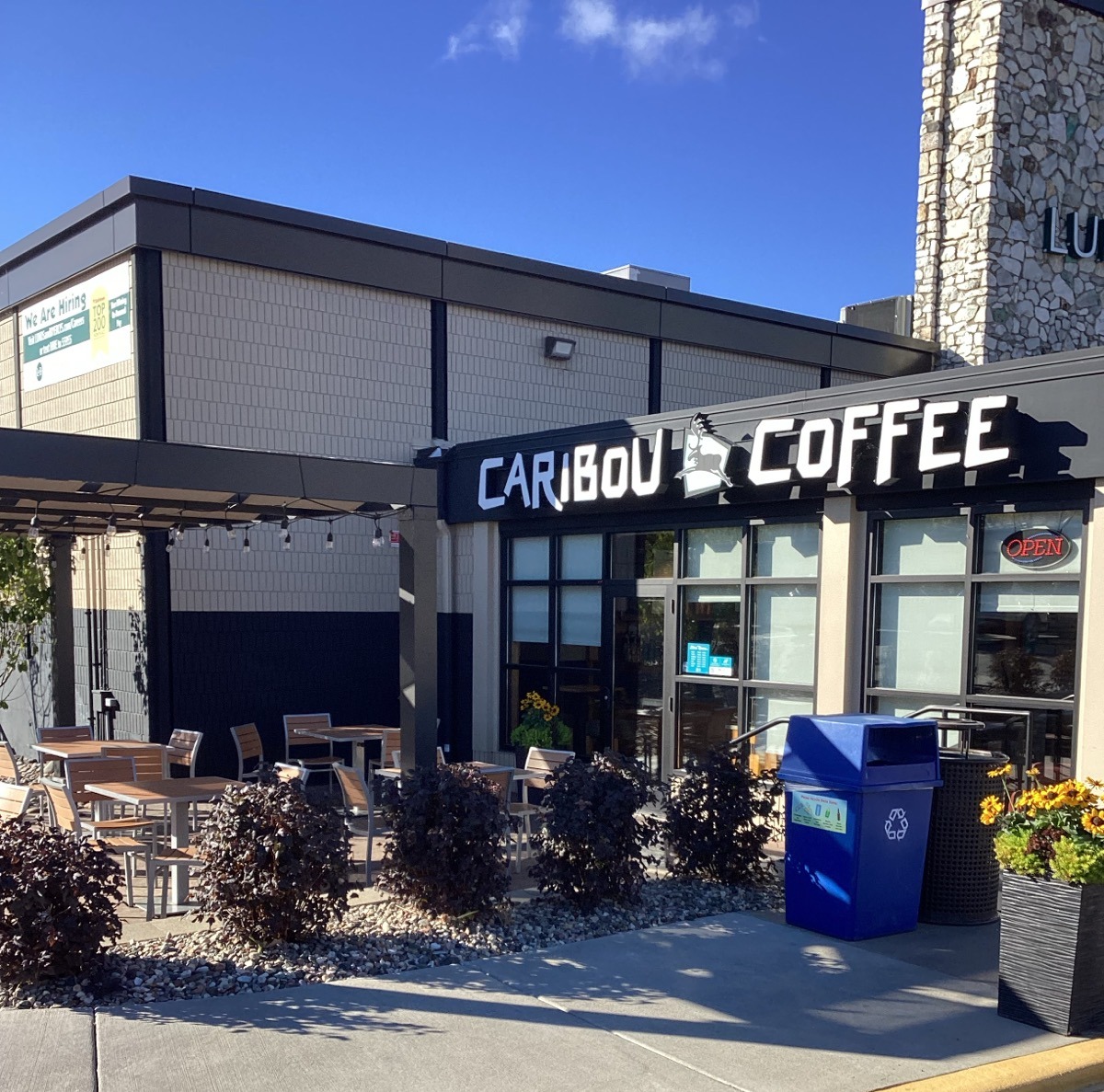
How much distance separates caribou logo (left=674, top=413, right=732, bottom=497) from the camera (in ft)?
34.6

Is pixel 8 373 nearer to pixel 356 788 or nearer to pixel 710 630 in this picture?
pixel 356 788

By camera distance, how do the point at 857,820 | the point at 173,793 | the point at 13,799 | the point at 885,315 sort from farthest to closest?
1. the point at 885,315
2. the point at 173,793
3. the point at 13,799
4. the point at 857,820

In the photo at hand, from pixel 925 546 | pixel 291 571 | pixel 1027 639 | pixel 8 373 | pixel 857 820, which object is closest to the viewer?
pixel 857 820

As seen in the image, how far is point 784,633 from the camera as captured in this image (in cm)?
1055

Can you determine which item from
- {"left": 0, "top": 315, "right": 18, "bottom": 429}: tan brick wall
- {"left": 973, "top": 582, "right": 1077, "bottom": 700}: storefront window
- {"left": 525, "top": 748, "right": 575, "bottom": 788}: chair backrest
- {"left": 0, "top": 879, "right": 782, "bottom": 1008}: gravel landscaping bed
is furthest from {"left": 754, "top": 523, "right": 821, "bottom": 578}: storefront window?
{"left": 0, "top": 315, "right": 18, "bottom": 429}: tan brick wall

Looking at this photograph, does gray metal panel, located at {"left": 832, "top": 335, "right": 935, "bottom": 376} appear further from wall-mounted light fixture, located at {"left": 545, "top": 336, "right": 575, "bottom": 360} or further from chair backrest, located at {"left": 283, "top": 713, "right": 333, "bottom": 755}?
chair backrest, located at {"left": 283, "top": 713, "right": 333, "bottom": 755}

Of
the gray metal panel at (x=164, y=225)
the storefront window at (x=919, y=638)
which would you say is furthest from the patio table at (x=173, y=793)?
the gray metal panel at (x=164, y=225)

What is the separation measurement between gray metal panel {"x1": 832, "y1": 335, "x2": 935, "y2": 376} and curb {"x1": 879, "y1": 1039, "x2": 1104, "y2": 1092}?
1500cm

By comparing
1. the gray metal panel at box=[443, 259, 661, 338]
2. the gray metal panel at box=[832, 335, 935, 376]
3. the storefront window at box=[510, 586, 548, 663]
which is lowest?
the storefront window at box=[510, 586, 548, 663]

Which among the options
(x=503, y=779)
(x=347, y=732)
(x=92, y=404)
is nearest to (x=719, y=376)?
(x=347, y=732)

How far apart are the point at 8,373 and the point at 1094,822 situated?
48.3ft

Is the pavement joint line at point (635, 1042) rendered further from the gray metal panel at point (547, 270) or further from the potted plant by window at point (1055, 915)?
the gray metal panel at point (547, 270)

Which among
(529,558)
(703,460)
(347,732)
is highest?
(703,460)

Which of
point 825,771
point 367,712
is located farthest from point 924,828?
point 367,712
